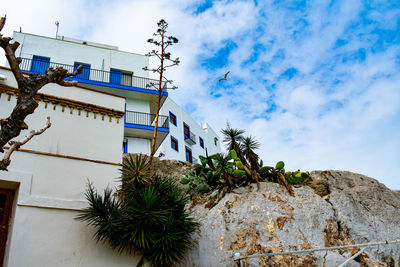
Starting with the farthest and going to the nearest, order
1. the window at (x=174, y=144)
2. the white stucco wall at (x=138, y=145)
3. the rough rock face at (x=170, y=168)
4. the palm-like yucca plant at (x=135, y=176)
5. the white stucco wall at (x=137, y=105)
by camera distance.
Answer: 1. the window at (x=174, y=144)
2. the white stucco wall at (x=137, y=105)
3. the white stucco wall at (x=138, y=145)
4. the rough rock face at (x=170, y=168)
5. the palm-like yucca plant at (x=135, y=176)

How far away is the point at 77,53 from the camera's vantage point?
2150 cm

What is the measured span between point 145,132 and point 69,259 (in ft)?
42.6

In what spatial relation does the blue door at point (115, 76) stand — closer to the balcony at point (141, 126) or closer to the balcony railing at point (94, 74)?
the balcony railing at point (94, 74)

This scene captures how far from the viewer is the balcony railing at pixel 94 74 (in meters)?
19.3

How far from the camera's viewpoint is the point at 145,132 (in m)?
20.3

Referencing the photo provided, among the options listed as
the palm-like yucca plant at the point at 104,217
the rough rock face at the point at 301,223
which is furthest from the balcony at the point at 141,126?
the palm-like yucca plant at the point at 104,217

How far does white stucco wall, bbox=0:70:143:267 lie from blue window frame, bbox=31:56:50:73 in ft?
36.9

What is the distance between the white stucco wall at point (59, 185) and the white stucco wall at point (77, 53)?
41.0 ft

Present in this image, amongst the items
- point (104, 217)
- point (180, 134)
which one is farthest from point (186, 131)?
point (104, 217)

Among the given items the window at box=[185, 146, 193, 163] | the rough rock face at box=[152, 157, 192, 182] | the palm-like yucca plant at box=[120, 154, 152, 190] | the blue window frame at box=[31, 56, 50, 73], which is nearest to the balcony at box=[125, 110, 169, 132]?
the blue window frame at box=[31, 56, 50, 73]

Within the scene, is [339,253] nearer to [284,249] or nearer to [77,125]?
[284,249]

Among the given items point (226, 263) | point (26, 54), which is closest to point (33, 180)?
point (226, 263)

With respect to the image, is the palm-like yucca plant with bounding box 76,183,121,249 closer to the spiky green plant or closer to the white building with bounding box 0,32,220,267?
the spiky green plant

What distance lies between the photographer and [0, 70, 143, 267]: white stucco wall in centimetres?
745
